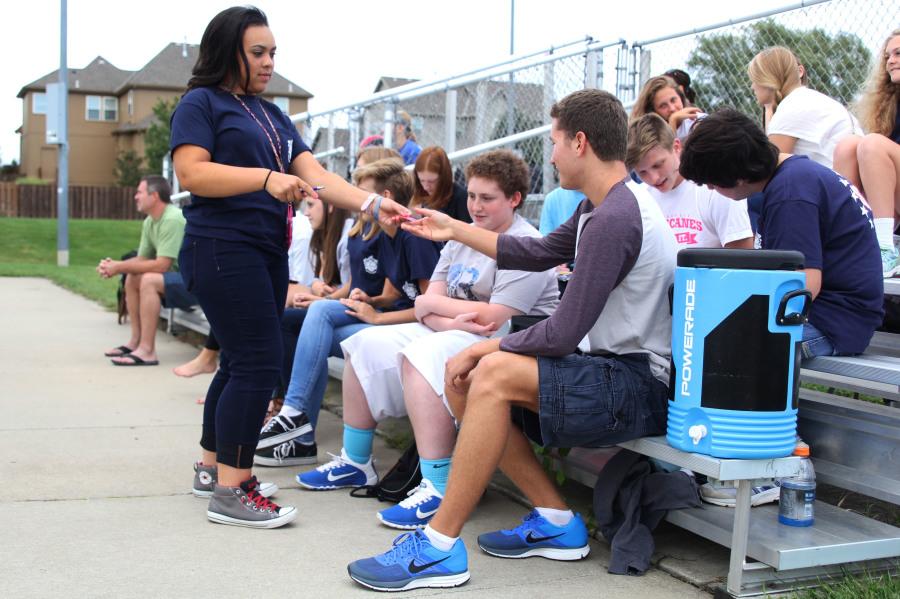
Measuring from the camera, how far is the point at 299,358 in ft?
16.8

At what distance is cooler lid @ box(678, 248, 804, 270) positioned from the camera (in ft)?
9.95

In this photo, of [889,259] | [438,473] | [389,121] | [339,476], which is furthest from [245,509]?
[389,121]

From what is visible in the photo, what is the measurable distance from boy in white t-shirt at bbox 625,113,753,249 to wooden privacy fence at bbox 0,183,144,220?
41.0m

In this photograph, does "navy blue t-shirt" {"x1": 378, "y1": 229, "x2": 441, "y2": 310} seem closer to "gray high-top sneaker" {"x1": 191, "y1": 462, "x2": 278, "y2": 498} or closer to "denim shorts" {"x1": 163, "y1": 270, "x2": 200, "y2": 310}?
"gray high-top sneaker" {"x1": 191, "y1": 462, "x2": 278, "y2": 498}

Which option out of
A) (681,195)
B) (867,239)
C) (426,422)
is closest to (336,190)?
(426,422)

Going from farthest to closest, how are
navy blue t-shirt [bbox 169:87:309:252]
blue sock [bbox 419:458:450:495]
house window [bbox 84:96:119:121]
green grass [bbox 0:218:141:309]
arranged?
house window [bbox 84:96:119:121], green grass [bbox 0:218:141:309], blue sock [bbox 419:458:450:495], navy blue t-shirt [bbox 169:87:309:252]

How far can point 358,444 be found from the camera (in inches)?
178

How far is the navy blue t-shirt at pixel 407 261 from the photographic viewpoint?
5066mm

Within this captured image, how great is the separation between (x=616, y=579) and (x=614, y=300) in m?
0.98

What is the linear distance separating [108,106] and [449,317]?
59405 millimetres

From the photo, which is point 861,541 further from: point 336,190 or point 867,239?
point 336,190

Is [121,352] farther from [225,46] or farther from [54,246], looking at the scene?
[54,246]

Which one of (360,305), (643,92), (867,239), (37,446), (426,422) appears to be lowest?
(37,446)

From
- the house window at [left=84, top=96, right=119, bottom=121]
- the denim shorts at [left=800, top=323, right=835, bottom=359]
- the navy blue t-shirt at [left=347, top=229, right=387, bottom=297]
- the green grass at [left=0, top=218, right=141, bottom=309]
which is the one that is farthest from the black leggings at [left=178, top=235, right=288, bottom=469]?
the house window at [left=84, top=96, right=119, bottom=121]
